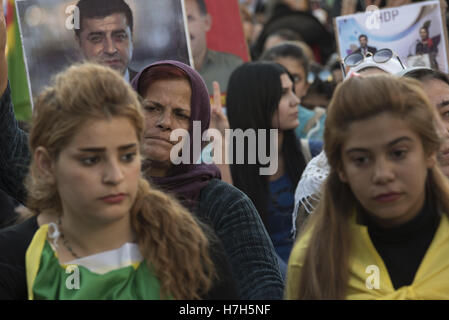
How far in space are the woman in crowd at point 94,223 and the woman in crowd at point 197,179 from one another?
364 millimetres

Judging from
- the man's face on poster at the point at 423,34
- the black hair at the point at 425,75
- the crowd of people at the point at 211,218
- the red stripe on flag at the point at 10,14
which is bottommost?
the crowd of people at the point at 211,218

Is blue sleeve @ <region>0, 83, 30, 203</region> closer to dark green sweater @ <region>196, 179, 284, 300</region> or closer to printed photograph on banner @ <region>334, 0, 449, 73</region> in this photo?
dark green sweater @ <region>196, 179, 284, 300</region>

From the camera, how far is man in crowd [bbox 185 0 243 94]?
525 centimetres

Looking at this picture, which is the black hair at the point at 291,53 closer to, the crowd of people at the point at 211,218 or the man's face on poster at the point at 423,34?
the man's face on poster at the point at 423,34

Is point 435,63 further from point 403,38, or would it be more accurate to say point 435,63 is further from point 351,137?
point 351,137

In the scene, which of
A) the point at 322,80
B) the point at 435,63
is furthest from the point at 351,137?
the point at 322,80

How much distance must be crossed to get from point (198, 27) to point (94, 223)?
2933 mm

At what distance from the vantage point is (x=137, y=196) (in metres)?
2.76

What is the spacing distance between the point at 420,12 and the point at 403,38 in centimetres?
21

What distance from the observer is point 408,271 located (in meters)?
2.66

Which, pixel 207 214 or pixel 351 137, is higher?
pixel 351 137

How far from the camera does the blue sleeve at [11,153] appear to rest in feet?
10.7

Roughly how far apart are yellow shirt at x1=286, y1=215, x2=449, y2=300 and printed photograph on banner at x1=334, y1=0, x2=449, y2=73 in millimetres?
2257

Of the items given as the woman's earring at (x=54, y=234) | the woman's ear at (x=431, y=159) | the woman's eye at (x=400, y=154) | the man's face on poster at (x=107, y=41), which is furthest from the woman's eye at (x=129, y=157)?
the man's face on poster at (x=107, y=41)
